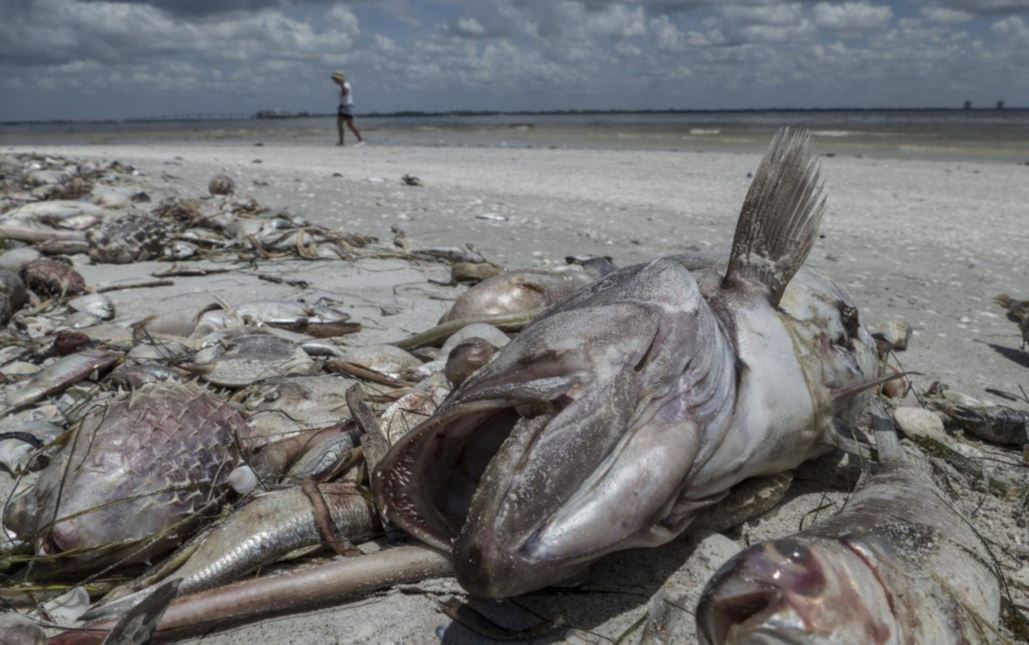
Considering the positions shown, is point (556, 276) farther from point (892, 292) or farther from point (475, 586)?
point (892, 292)

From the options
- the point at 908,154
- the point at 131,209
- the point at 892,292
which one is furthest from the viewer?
the point at 908,154

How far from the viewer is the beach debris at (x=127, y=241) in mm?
5715

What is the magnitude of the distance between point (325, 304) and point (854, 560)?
374 cm

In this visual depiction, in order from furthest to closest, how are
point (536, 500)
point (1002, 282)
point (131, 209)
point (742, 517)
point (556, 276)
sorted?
point (131, 209), point (1002, 282), point (556, 276), point (742, 517), point (536, 500)

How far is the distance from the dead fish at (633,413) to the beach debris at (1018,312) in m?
2.69

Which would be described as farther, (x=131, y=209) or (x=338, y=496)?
(x=131, y=209)

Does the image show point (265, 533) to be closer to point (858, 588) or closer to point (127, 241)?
point (858, 588)

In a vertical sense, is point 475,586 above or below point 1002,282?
above

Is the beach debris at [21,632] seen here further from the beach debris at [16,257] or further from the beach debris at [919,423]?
the beach debris at [16,257]

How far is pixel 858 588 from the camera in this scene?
55.5 inches

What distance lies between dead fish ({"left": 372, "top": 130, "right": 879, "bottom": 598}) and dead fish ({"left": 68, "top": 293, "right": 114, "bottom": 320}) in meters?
3.23

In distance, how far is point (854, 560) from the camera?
1471 mm

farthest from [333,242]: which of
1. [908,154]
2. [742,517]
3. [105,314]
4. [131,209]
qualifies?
[908,154]

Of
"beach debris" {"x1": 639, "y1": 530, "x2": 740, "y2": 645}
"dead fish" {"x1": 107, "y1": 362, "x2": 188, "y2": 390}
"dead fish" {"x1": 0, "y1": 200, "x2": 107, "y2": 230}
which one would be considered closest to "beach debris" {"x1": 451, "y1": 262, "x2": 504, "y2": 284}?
"dead fish" {"x1": 107, "y1": 362, "x2": 188, "y2": 390}
